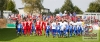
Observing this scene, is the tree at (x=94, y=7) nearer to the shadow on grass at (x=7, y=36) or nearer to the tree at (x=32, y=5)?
the tree at (x=32, y=5)

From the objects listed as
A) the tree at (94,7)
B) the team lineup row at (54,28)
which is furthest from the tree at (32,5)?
the team lineup row at (54,28)

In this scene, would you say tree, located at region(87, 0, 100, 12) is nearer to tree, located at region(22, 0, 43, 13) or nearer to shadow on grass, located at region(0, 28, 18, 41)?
tree, located at region(22, 0, 43, 13)

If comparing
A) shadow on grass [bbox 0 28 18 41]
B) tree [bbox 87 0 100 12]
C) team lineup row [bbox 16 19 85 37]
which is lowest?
shadow on grass [bbox 0 28 18 41]

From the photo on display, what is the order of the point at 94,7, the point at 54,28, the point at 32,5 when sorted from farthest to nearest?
the point at 94,7 < the point at 32,5 < the point at 54,28

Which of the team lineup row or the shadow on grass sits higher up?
the team lineup row

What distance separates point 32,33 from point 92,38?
8.21 metres

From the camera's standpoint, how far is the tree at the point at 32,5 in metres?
70.8

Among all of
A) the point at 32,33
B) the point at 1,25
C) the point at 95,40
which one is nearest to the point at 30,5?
the point at 1,25

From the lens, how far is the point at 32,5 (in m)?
72.9

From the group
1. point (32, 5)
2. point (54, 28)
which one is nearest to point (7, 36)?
point (54, 28)

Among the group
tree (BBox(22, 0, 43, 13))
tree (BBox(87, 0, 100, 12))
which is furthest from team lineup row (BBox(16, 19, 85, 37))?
tree (BBox(87, 0, 100, 12))

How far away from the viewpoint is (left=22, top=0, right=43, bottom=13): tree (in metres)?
70.8

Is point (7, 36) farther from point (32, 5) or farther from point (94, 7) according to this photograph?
point (94, 7)

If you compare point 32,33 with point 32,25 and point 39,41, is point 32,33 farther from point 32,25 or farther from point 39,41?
point 39,41
